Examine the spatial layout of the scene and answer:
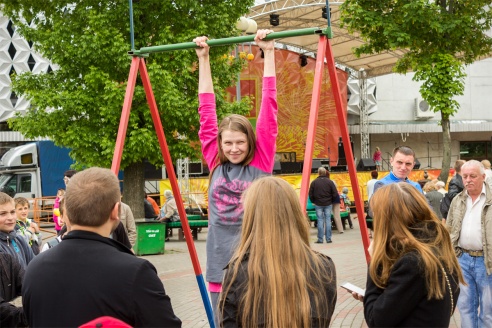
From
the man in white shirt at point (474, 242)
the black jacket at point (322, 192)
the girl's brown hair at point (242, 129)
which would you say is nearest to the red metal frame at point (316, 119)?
the girl's brown hair at point (242, 129)

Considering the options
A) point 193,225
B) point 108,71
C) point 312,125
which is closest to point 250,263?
point 312,125

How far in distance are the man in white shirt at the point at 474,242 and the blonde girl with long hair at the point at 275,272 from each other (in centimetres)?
344

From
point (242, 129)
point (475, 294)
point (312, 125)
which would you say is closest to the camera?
point (242, 129)

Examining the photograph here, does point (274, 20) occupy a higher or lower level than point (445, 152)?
higher

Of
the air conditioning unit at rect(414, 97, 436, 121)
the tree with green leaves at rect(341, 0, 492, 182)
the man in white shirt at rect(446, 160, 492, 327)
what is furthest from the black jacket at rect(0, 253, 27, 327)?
the air conditioning unit at rect(414, 97, 436, 121)

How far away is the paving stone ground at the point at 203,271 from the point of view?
799 centimetres

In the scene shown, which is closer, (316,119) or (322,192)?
(316,119)

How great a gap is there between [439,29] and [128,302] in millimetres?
17571

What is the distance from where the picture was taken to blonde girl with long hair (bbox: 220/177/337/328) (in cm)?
265

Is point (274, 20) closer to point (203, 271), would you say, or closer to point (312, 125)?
point (203, 271)

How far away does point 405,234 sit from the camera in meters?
3.11

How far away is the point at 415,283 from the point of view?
119 inches

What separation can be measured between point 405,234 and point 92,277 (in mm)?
1400

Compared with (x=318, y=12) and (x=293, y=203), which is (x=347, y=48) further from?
(x=293, y=203)
